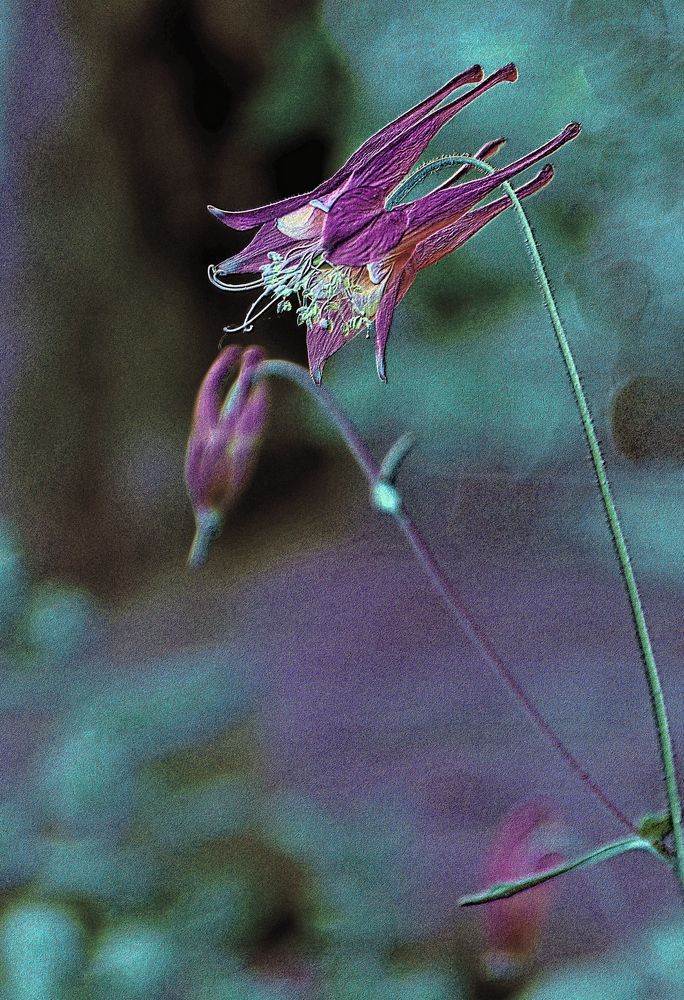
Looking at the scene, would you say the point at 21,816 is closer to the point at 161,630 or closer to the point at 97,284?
the point at 161,630

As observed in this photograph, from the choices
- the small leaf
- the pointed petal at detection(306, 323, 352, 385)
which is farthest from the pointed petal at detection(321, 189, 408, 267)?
the small leaf

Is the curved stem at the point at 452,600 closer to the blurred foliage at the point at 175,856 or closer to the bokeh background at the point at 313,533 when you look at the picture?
the bokeh background at the point at 313,533

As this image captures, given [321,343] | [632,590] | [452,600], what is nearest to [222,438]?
[321,343]

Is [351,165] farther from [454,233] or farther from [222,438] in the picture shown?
[222,438]

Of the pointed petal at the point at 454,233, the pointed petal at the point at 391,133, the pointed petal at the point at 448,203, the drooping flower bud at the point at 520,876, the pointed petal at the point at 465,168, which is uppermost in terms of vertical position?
the pointed petal at the point at 391,133

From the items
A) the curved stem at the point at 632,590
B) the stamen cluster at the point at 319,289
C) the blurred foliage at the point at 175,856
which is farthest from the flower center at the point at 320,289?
the blurred foliage at the point at 175,856
